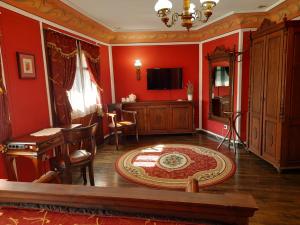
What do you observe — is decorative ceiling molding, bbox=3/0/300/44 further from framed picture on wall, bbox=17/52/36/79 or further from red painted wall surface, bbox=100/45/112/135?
framed picture on wall, bbox=17/52/36/79

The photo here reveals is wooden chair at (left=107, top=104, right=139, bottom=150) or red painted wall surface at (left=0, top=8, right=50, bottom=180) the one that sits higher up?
red painted wall surface at (left=0, top=8, right=50, bottom=180)

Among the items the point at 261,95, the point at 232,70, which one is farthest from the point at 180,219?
the point at 232,70

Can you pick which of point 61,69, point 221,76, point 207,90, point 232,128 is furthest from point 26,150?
point 207,90

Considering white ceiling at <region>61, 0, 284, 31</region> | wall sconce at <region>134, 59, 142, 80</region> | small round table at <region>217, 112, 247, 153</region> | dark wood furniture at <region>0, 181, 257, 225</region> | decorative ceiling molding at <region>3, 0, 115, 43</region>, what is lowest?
small round table at <region>217, 112, 247, 153</region>

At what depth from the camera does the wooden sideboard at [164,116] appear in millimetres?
5684

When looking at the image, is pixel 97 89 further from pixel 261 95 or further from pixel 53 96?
pixel 261 95

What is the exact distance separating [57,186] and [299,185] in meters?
3.18

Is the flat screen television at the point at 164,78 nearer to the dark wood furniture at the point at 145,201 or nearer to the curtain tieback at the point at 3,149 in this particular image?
the curtain tieback at the point at 3,149

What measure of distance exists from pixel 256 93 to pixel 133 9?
8.74 ft

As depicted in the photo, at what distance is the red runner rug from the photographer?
1.01 metres

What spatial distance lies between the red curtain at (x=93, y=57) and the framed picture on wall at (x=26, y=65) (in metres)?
1.51

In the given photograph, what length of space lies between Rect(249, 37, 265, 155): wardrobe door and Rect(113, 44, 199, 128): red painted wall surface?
6.70 ft

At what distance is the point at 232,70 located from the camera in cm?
479

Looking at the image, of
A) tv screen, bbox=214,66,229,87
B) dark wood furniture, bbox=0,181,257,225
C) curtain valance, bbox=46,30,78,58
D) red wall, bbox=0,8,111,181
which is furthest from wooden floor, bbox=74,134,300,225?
curtain valance, bbox=46,30,78,58
